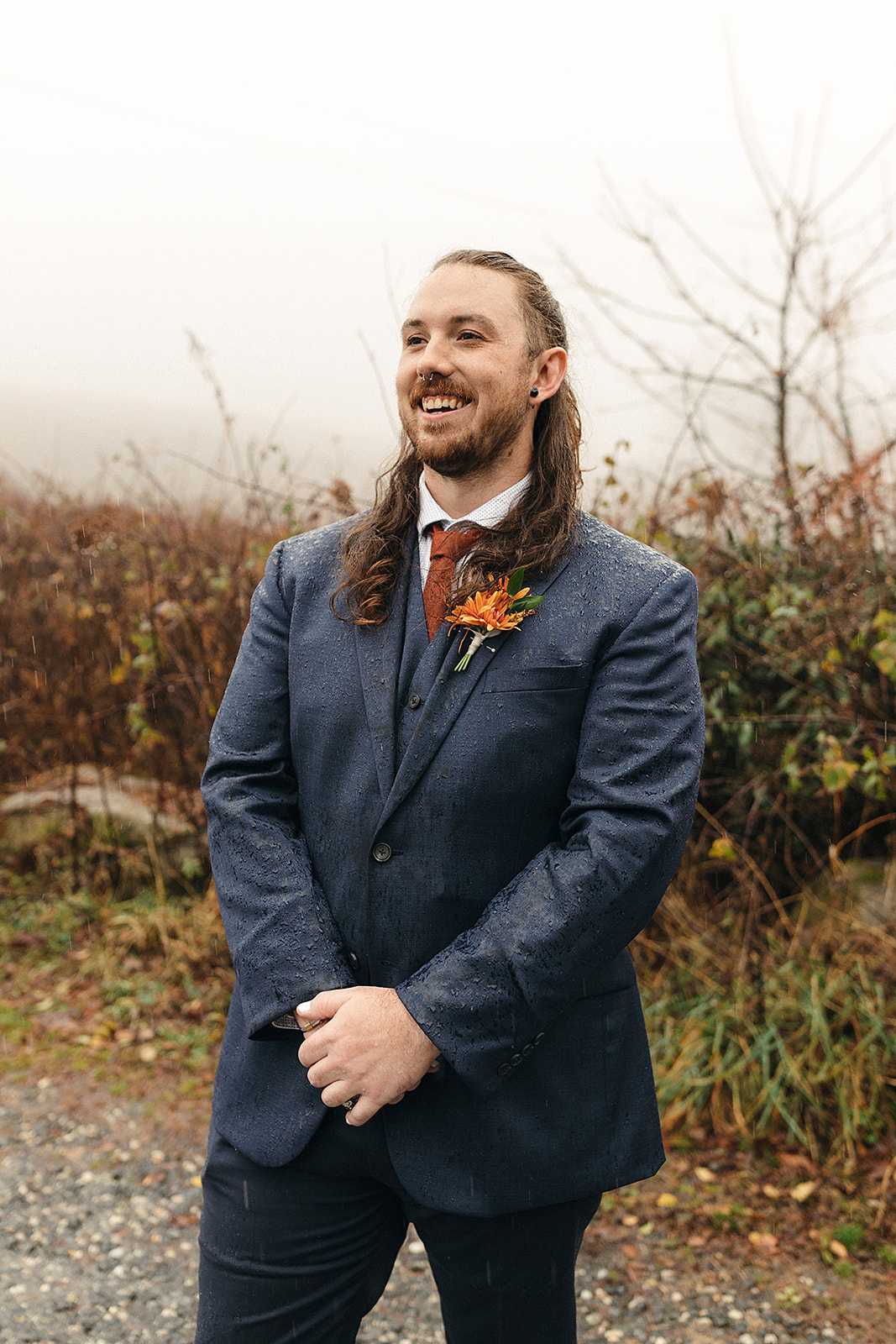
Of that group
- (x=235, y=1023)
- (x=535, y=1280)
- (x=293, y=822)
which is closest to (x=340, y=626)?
(x=293, y=822)

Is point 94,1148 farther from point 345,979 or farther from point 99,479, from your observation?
point 99,479

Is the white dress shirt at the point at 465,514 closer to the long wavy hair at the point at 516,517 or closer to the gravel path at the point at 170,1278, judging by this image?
the long wavy hair at the point at 516,517

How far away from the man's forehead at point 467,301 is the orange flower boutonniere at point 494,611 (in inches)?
16.7

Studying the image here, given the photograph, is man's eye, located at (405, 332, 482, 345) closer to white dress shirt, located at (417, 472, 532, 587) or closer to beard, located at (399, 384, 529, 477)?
beard, located at (399, 384, 529, 477)

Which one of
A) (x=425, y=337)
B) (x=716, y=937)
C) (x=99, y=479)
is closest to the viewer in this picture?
(x=425, y=337)

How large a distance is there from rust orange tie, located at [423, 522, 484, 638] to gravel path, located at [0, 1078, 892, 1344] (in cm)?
201

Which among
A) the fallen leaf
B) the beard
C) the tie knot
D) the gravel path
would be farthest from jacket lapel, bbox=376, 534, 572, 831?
the fallen leaf

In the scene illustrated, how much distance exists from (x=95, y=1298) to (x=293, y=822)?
1.83 metres

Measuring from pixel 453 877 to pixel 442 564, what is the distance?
51cm

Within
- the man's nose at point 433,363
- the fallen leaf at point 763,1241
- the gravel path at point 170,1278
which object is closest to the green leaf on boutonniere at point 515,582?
the man's nose at point 433,363

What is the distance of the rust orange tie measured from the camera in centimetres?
195

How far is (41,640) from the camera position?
5.93 m

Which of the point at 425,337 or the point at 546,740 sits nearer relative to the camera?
the point at 546,740

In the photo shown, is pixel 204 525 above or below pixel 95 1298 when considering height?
above
